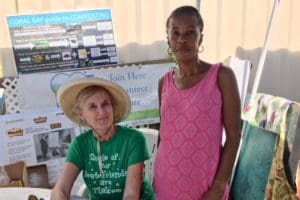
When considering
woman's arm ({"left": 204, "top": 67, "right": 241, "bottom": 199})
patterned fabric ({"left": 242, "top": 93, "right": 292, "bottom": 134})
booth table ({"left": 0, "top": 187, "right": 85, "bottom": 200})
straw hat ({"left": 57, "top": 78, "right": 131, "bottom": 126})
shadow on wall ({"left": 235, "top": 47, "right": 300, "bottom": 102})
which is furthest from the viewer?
shadow on wall ({"left": 235, "top": 47, "right": 300, "bottom": 102})

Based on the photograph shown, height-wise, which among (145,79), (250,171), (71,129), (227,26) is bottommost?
(250,171)

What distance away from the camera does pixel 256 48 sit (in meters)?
3.11

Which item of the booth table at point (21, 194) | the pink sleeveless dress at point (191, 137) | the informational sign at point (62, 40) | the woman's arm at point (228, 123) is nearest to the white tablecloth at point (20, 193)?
the booth table at point (21, 194)

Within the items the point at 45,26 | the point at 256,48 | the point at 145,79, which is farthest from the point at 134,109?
the point at 256,48

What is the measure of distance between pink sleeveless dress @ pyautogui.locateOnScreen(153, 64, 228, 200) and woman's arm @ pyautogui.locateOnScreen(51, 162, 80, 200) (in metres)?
0.37

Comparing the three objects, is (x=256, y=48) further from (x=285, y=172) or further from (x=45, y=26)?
(x=45, y=26)

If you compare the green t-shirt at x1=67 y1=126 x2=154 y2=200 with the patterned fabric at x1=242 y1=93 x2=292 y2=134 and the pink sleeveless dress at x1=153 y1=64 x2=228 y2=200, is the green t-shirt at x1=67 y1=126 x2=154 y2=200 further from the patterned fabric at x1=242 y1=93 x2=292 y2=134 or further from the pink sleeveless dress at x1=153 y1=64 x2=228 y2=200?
the patterned fabric at x1=242 y1=93 x2=292 y2=134

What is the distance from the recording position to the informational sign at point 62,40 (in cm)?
276

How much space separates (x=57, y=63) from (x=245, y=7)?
1.47 metres

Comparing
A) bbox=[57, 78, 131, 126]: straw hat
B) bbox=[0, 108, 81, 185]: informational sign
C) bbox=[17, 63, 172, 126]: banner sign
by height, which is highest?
bbox=[57, 78, 131, 126]: straw hat

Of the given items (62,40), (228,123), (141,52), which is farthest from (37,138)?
(228,123)

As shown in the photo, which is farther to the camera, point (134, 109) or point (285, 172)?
point (134, 109)

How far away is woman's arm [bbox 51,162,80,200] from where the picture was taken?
1.59 meters

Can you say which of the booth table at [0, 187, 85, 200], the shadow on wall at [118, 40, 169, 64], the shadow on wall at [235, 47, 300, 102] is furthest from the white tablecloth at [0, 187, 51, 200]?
the shadow on wall at [235, 47, 300, 102]
